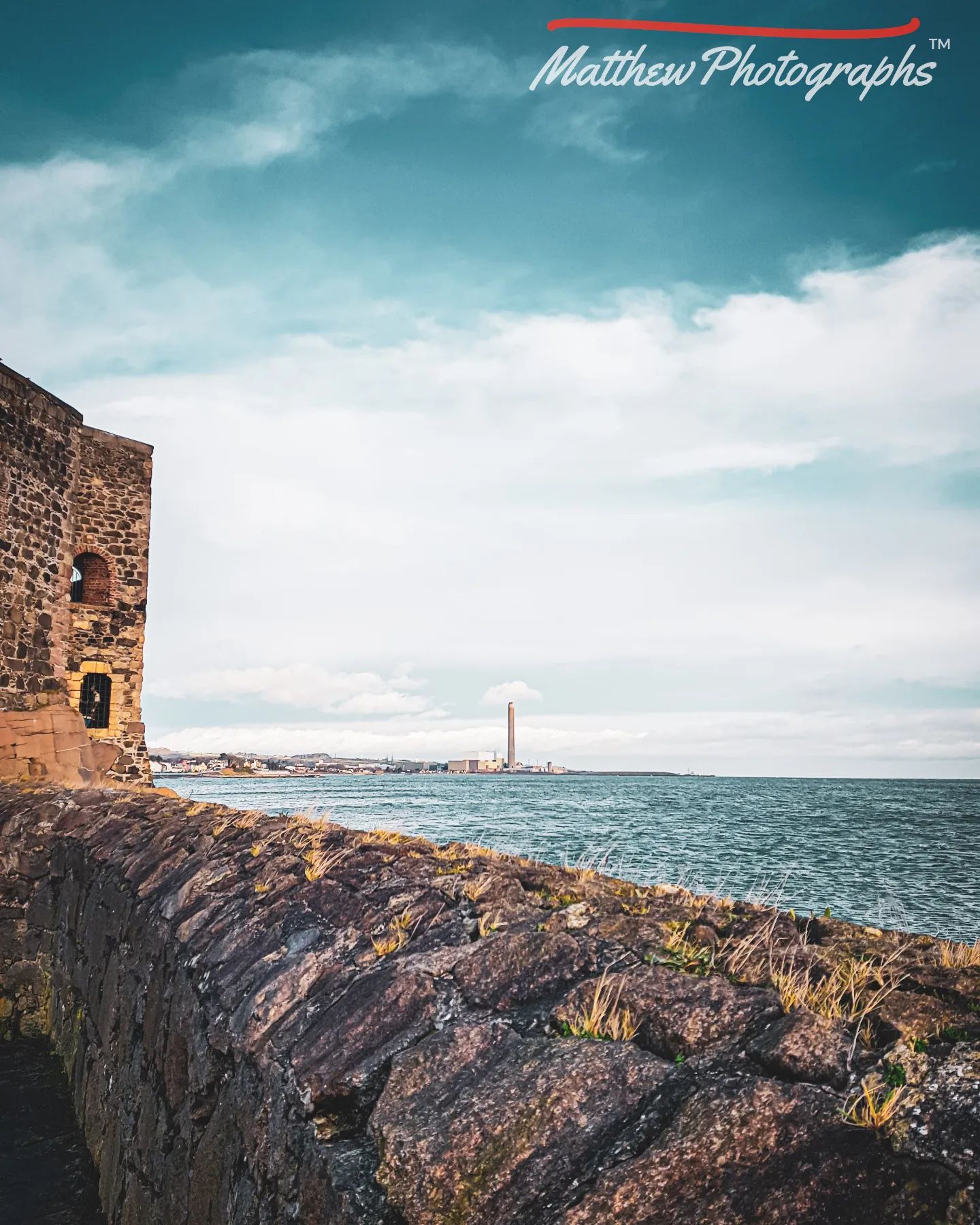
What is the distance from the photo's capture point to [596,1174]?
194 centimetres

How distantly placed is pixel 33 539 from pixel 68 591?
4.29 ft

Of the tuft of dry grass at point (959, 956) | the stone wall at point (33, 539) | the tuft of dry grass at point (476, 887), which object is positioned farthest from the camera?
the stone wall at point (33, 539)

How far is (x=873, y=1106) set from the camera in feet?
5.87

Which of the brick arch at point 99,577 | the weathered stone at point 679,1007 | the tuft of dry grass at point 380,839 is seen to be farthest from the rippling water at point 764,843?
the brick arch at point 99,577

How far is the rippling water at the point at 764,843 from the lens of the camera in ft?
64.7

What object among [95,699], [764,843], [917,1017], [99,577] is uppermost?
Result: [99,577]

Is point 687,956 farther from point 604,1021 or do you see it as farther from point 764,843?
point 764,843

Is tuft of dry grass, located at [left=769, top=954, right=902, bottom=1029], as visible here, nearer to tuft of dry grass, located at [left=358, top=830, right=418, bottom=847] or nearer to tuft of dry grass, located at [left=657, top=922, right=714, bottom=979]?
tuft of dry grass, located at [left=657, top=922, right=714, bottom=979]

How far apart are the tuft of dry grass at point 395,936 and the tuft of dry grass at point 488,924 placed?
0.96ft

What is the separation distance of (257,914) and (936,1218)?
313 centimetres

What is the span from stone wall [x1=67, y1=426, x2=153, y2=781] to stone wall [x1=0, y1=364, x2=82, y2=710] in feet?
6.42

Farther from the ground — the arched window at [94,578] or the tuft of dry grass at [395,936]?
the arched window at [94,578]

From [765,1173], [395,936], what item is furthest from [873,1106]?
[395,936]

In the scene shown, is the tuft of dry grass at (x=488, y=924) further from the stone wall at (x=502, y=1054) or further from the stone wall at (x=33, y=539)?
the stone wall at (x=33, y=539)
